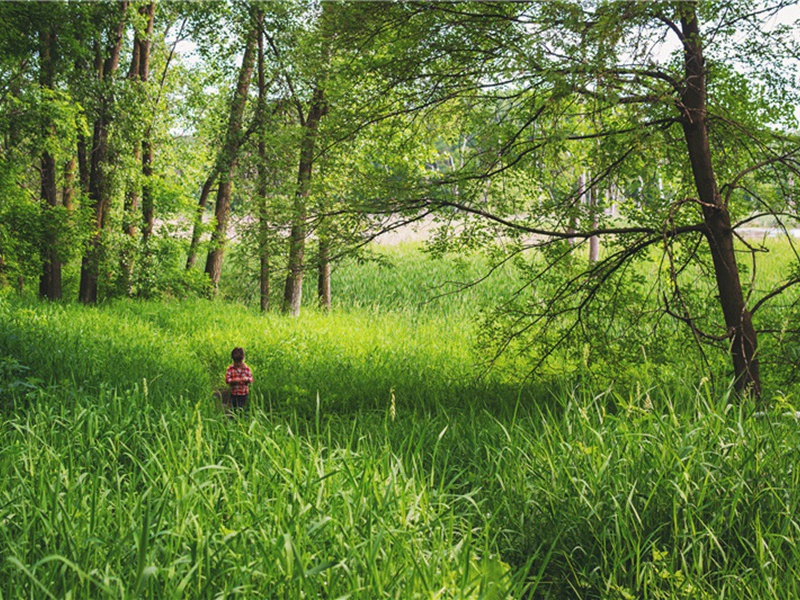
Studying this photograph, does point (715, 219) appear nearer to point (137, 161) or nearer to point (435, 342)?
point (435, 342)

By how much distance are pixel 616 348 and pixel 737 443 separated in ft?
11.0

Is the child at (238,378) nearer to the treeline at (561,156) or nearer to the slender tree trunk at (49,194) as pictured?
the treeline at (561,156)

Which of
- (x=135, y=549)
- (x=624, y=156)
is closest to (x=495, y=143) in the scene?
(x=624, y=156)


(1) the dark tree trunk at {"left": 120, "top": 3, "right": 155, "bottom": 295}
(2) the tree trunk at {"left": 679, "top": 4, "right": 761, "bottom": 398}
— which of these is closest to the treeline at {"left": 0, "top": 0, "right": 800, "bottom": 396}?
(2) the tree trunk at {"left": 679, "top": 4, "right": 761, "bottom": 398}

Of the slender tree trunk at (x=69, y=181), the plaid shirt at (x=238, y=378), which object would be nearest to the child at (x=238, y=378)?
the plaid shirt at (x=238, y=378)

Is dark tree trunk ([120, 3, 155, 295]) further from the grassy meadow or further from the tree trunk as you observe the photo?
the tree trunk

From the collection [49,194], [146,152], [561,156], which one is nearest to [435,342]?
[561,156]

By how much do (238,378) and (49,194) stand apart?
1083 cm

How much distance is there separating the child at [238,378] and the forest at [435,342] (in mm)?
224

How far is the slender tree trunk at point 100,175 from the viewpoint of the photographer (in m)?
15.9

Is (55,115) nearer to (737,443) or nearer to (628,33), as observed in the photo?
(628,33)

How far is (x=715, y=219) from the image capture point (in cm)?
668

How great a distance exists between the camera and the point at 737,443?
3.98m

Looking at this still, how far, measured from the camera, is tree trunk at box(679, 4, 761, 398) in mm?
6527
